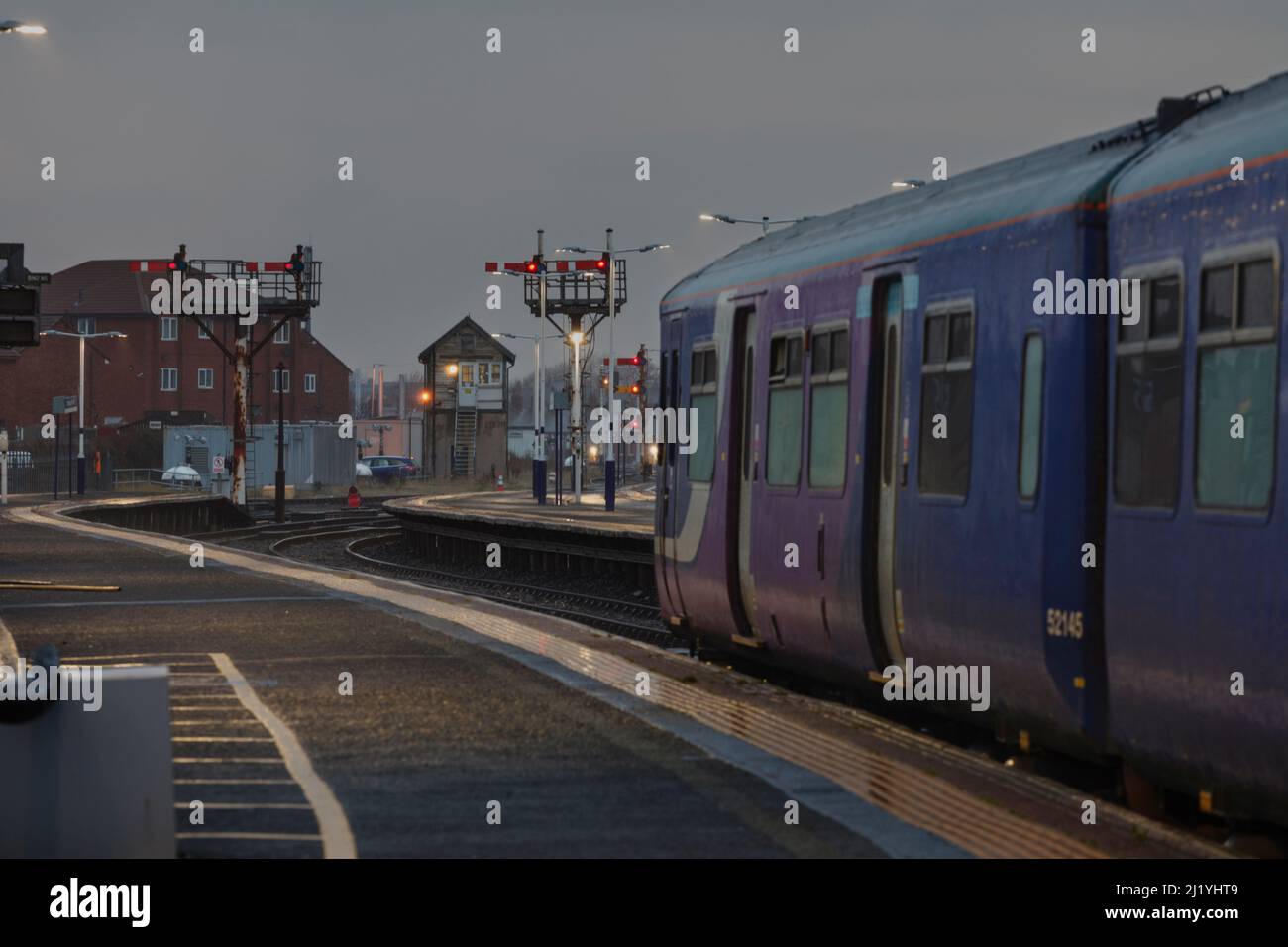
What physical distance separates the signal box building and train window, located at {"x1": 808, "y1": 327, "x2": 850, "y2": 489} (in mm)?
95986

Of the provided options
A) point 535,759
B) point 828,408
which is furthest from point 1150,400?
point 828,408

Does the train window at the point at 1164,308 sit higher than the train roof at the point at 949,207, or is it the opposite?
the train roof at the point at 949,207

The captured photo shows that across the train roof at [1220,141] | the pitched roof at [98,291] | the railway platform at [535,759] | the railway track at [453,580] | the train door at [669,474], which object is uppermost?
the pitched roof at [98,291]

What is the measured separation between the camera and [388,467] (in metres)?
110

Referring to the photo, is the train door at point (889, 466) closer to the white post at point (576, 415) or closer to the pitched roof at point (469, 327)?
the white post at point (576, 415)

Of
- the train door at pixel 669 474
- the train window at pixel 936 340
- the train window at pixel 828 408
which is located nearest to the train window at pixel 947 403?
the train window at pixel 936 340

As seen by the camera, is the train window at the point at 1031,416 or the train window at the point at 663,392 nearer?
the train window at the point at 1031,416

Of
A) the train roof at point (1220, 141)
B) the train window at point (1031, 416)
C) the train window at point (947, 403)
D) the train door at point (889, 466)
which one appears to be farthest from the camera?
the train door at point (889, 466)

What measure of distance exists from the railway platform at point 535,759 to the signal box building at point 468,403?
89.7m

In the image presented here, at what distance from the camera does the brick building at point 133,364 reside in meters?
111

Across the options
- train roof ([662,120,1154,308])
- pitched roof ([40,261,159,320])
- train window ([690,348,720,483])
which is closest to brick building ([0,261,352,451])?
pitched roof ([40,261,159,320])

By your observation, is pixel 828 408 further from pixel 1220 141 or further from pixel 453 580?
pixel 453 580

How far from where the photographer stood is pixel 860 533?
12.8 m

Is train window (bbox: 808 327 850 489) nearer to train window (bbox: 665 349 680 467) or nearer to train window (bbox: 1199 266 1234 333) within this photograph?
train window (bbox: 665 349 680 467)
